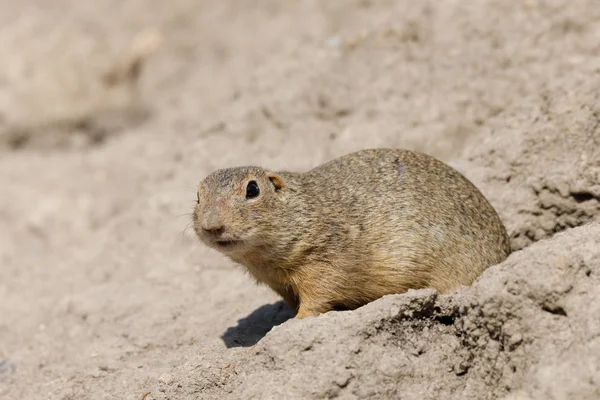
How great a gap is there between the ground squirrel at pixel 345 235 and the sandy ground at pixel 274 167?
1.37 ft

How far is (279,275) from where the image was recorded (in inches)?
199

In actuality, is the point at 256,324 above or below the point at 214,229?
below

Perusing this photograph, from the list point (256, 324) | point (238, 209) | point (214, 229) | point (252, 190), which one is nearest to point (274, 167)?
point (256, 324)

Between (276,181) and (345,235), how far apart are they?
22.8 inches

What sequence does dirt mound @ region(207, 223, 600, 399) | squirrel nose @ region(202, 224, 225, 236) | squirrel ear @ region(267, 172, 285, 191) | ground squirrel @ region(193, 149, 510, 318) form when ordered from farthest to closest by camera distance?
1. squirrel ear @ region(267, 172, 285, 191)
2. ground squirrel @ region(193, 149, 510, 318)
3. squirrel nose @ region(202, 224, 225, 236)
4. dirt mound @ region(207, 223, 600, 399)

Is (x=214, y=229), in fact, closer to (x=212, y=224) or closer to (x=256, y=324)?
(x=212, y=224)

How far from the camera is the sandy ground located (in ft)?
14.1

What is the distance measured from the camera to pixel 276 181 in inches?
205

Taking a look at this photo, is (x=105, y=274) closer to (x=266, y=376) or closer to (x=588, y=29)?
(x=266, y=376)

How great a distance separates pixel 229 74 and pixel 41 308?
13.2 ft

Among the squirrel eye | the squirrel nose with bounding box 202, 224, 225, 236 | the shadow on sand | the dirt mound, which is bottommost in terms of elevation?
the shadow on sand

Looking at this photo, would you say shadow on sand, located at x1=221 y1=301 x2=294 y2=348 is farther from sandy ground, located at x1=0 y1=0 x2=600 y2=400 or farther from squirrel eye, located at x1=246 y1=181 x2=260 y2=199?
squirrel eye, located at x1=246 y1=181 x2=260 y2=199

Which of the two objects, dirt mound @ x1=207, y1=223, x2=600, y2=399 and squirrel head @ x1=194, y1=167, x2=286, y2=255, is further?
squirrel head @ x1=194, y1=167, x2=286, y2=255

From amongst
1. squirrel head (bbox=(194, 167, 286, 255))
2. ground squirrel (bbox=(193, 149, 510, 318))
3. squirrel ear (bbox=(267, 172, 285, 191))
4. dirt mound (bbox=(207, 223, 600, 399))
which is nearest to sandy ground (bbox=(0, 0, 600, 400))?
dirt mound (bbox=(207, 223, 600, 399))
